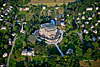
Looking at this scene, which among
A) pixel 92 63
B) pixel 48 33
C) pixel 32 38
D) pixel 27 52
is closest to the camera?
pixel 92 63

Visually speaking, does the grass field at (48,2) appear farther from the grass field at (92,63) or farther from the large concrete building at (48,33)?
the grass field at (92,63)

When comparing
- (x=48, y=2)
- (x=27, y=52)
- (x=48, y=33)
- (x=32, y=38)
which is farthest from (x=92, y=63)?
(x=48, y=2)

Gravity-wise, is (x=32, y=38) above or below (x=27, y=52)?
above

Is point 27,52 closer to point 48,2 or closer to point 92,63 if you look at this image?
point 92,63

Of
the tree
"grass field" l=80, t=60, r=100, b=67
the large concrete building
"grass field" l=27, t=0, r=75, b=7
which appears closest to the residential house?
the tree

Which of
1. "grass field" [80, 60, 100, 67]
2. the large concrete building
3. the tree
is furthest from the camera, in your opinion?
the large concrete building

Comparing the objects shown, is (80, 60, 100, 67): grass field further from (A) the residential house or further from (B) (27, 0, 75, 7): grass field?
(B) (27, 0, 75, 7): grass field

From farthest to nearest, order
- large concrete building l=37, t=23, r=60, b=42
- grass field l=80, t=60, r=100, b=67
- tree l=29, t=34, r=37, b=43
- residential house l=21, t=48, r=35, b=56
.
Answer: large concrete building l=37, t=23, r=60, b=42
tree l=29, t=34, r=37, b=43
residential house l=21, t=48, r=35, b=56
grass field l=80, t=60, r=100, b=67

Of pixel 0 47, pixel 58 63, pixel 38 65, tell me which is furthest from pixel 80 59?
pixel 0 47

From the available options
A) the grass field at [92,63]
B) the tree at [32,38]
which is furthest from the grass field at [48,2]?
the grass field at [92,63]

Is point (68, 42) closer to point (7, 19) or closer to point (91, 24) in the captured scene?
point (91, 24)

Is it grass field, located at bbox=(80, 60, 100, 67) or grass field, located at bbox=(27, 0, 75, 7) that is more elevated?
grass field, located at bbox=(27, 0, 75, 7)

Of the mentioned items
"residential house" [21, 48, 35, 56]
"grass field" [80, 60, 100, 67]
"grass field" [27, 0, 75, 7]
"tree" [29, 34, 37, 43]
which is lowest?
"grass field" [80, 60, 100, 67]
